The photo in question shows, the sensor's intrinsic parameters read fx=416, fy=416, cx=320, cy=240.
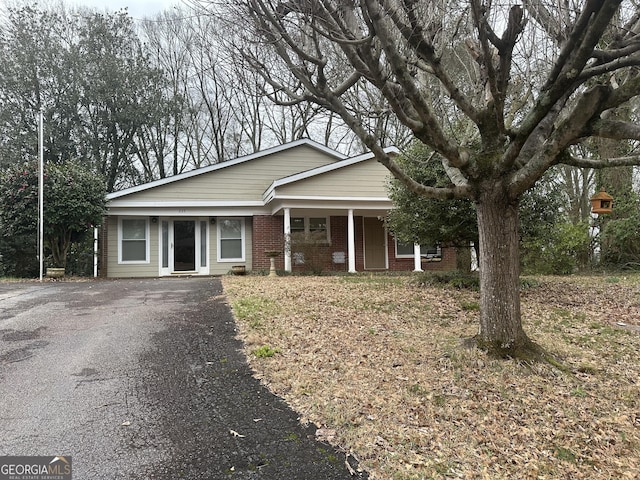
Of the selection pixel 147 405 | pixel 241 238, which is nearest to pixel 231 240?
pixel 241 238

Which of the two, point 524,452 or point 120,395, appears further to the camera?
point 120,395

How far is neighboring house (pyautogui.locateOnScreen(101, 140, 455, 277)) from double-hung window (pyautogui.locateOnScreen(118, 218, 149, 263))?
0.10 feet

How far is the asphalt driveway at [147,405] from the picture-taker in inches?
104

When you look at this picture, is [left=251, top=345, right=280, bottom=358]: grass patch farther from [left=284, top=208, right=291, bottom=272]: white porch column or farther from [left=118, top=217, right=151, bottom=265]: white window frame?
[left=118, top=217, right=151, bottom=265]: white window frame

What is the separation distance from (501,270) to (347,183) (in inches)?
387

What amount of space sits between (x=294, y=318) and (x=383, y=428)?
3.27 meters

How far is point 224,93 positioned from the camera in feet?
82.9

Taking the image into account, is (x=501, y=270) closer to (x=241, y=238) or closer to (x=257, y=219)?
(x=257, y=219)

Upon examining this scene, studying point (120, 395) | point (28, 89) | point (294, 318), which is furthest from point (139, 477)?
point (28, 89)

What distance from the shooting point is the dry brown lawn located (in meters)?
2.75

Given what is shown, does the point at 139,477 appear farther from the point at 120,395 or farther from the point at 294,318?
the point at 294,318

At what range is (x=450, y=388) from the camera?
148 inches

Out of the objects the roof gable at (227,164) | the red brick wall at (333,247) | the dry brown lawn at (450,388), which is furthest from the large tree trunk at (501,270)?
the roof gable at (227,164)

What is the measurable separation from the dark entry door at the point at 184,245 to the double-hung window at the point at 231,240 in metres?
0.92
